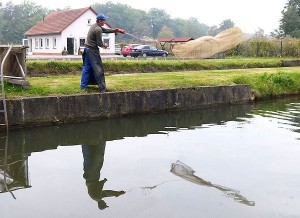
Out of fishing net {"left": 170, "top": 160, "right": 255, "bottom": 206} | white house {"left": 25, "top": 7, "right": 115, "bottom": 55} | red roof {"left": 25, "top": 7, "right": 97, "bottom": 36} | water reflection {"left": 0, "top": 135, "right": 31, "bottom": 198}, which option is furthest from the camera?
red roof {"left": 25, "top": 7, "right": 97, "bottom": 36}

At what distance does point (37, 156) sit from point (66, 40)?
37140 mm

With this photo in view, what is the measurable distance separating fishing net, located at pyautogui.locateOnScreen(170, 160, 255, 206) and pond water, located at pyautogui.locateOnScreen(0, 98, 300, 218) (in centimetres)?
1

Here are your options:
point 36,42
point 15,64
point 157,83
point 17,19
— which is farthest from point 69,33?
point 17,19

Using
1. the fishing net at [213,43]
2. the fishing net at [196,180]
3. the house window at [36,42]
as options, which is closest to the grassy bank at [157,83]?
the fishing net at [213,43]

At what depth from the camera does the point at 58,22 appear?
149 feet

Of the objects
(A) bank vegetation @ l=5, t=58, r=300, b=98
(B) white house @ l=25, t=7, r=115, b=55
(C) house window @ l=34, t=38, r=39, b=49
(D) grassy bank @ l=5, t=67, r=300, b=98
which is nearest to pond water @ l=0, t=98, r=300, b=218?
(D) grassy bank @ l=5, t=67, r=300, b=98

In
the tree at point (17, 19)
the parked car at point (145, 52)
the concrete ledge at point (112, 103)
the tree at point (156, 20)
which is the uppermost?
the tree at point (156, 20)

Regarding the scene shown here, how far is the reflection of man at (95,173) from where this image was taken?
19.8ft

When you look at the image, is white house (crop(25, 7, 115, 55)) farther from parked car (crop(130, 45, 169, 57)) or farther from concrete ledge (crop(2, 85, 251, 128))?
concrete ledge (crop(2, 85, 251, 128))

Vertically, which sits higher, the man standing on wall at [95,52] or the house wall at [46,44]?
the house wall at [46,44]

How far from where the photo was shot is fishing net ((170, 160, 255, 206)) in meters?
5.85

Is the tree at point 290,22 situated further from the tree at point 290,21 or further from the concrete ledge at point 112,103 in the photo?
the concrete ledge at point 112,103

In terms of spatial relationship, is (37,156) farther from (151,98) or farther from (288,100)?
(288,100)

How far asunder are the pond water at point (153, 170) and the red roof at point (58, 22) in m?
34.3
